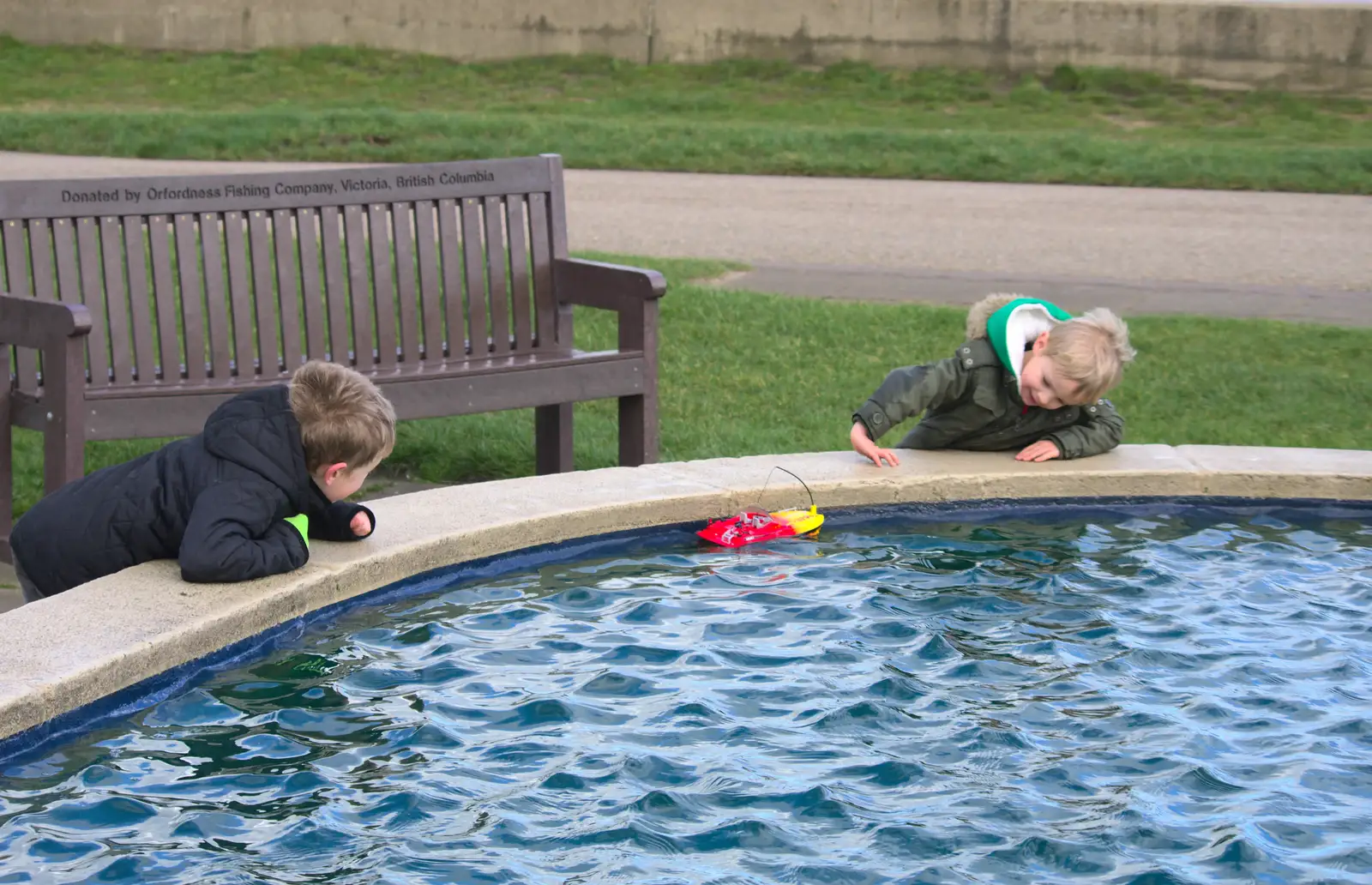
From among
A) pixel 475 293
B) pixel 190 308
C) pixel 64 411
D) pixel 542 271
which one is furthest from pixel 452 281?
pixel 64 411

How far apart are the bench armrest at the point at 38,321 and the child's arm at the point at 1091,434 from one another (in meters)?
3.17

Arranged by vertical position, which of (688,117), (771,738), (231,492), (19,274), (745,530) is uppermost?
(688,117)

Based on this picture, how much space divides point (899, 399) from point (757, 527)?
0.74 meters

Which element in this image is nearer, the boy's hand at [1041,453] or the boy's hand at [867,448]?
the boy's hand at [867,448]

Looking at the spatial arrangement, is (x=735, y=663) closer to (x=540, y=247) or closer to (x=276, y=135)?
(x=540, y=247)

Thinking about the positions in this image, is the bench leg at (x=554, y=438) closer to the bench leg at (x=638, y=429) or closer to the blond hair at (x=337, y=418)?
the bench leg at (x=638, y=429)

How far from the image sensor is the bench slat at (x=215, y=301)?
20.1ft

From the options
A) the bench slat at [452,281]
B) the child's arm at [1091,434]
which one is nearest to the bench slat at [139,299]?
the bench slat at [452,281]

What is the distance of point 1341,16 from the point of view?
18375 millimetres

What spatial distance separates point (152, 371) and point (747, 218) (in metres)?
7.49

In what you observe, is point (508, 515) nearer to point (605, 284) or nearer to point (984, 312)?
point (605, 284)

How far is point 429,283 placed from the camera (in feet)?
21.7

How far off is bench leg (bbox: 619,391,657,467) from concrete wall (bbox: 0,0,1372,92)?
543 inches

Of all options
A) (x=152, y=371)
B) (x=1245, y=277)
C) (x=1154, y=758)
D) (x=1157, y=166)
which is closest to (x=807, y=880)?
(x=1154, y=758)
